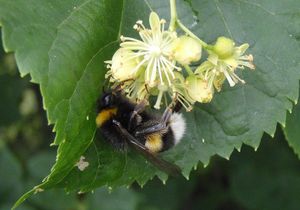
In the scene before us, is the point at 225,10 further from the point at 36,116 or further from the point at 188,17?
the point at 36,116

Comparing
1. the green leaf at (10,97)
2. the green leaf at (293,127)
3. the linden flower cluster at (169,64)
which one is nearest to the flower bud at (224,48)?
the linden flower cluster at (169,64)

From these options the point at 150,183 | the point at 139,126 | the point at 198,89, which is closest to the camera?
the point at 198,89

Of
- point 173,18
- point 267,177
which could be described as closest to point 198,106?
point 173,18

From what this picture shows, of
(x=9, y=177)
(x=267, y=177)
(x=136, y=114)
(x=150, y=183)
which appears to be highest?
(x=136, y=114)

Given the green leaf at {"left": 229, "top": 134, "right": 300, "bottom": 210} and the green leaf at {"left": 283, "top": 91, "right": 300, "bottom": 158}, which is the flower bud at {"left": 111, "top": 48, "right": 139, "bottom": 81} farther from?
the green leaf at {"left": 229, "top": 134, "right": 300, "bottom": 210}

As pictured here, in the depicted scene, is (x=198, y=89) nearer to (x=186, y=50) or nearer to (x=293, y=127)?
(x=186, y=50)

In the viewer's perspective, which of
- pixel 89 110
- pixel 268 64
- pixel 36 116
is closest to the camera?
pixel 89 110

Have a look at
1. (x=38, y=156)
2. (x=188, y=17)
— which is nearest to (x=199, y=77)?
(x=188, y=17)
